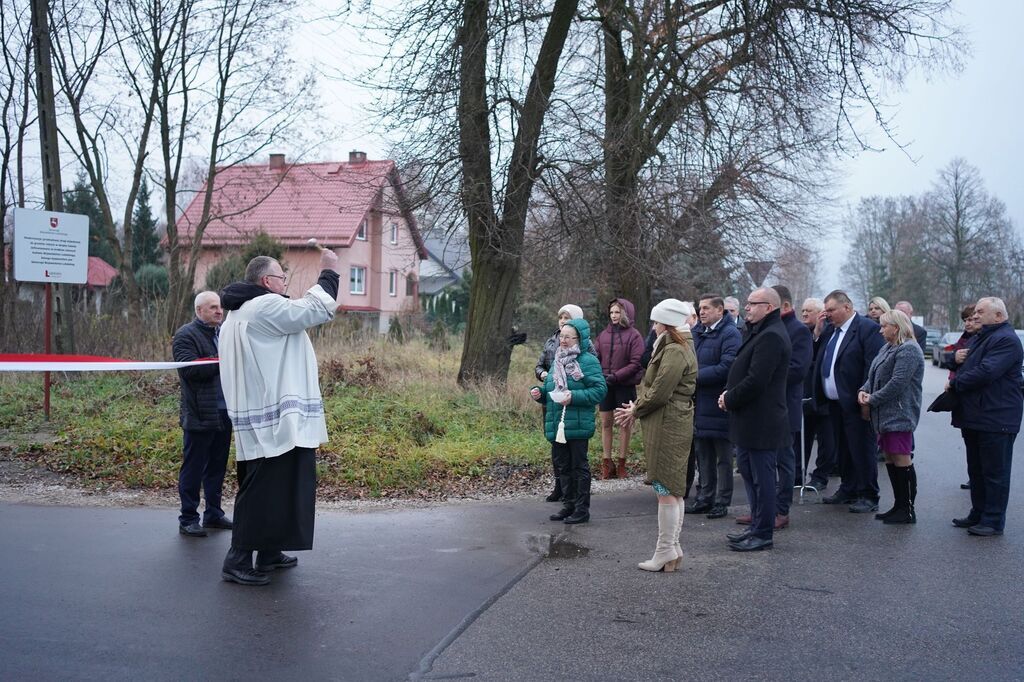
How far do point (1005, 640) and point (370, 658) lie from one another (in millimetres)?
3434

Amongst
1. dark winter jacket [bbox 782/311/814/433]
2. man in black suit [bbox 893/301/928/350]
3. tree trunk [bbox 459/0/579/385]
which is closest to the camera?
dark winter jacket [bbox 782/311/814/433]

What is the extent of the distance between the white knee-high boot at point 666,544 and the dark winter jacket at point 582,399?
1632mm

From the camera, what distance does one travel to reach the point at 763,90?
45.9 feet

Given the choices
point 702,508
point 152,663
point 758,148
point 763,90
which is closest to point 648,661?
point 152,663

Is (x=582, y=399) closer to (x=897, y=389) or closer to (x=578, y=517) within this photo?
(x=578, y=517)

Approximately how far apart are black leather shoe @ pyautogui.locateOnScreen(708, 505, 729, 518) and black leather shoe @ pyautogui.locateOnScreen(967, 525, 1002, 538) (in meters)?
1.99

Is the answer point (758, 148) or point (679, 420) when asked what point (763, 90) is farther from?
point (679, 420)

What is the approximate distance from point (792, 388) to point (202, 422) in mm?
5239

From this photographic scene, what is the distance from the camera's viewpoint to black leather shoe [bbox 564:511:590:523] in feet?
26.2

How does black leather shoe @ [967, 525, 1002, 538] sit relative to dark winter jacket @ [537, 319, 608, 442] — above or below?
below

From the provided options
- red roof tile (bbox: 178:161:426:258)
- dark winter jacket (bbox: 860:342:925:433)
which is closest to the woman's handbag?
dark winter jacket (bbox: 860:342:925:433)

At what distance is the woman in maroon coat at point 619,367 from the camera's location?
32.7ft

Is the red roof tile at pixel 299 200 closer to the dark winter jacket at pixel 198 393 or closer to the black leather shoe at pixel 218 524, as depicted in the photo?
the dark winter jacket at pixel 198 393

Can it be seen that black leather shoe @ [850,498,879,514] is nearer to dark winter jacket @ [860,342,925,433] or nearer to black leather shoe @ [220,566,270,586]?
dark winter jacket @ [860,342,925,433]
